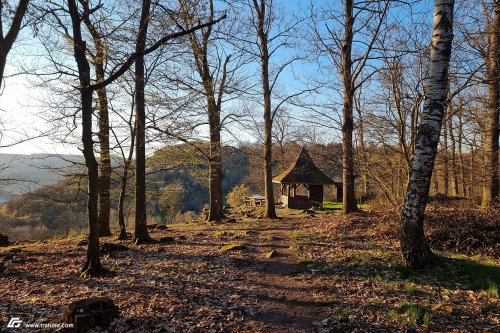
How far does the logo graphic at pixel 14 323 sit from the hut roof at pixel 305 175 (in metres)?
19.0

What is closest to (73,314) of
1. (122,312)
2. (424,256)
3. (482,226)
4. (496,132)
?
(122,312)

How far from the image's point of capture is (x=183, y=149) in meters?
12.8

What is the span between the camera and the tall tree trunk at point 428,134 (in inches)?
214

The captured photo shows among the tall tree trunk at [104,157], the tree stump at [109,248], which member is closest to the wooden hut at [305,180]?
the tall tree trunk at [104,157]

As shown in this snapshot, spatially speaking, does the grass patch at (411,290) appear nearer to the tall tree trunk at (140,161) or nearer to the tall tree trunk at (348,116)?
the tall tree trunk at (348,116)

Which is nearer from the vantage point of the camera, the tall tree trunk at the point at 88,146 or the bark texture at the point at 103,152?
the tall tree trunk at the point at 88,146

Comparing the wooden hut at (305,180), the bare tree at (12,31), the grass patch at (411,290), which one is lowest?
the grass patch at (411,290)

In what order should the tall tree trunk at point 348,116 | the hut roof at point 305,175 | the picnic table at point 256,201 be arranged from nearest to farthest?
1. the tall tree trunk at point 348,116
2. the hut roof at point 305,175
3. the picnic table at point 256,201

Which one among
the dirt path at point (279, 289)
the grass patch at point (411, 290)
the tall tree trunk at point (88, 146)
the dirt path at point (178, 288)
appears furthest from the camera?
the tall tree trunk at point (88, 146)

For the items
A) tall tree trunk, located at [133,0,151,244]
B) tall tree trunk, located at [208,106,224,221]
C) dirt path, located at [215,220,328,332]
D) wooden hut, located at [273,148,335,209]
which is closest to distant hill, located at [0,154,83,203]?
tall tree trunk, located at [133,0,151,244]

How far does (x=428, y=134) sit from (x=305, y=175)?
17.4 metres

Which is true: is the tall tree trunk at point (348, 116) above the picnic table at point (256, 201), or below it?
above

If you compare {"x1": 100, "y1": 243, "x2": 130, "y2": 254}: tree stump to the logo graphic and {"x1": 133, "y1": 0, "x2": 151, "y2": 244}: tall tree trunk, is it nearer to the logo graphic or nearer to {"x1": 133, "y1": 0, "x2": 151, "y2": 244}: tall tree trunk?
{"x1": 133, "y1": 0, "x2": 151, "y2": 244}: tall tree trunk

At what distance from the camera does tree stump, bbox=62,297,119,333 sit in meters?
3.74
